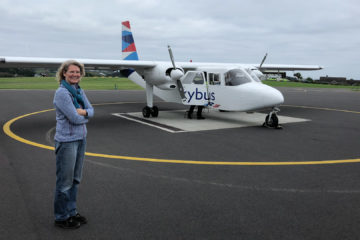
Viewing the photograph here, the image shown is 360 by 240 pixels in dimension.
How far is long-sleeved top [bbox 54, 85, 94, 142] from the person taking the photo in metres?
3.68

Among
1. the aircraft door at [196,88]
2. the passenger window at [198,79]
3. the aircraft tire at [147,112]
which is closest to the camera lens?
the aircraft door at [196,88]

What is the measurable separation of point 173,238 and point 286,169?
3721 mm

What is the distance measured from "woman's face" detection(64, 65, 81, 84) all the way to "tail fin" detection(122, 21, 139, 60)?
13.5m

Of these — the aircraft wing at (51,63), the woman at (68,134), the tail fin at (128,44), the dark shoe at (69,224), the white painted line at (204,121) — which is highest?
the tail fin at (128,44)

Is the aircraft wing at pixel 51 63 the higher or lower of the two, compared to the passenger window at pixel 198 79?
higher

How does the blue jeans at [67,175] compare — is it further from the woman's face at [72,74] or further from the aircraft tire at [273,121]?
the aircraft tire at [273,121]

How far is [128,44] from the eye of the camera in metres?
17.2

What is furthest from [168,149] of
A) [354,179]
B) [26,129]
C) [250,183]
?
[26,129]

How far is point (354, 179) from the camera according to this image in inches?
234

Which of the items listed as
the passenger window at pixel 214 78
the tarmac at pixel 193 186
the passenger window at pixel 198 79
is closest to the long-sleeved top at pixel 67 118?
the tarmac at pixel 193 186

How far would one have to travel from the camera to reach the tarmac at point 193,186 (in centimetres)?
398

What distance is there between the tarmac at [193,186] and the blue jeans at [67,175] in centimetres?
27

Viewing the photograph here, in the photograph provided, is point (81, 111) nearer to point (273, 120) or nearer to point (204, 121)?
point (273, 120)

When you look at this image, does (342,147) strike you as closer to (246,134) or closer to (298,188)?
(246,134)
